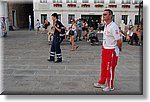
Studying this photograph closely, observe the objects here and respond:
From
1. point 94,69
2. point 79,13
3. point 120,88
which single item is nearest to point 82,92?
point 120,88

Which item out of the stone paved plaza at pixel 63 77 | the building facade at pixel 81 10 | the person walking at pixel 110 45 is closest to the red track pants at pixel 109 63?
the person walking at pixel 110 45

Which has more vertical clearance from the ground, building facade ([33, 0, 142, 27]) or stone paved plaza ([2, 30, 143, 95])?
building facade ([33, 0, 142, 27])

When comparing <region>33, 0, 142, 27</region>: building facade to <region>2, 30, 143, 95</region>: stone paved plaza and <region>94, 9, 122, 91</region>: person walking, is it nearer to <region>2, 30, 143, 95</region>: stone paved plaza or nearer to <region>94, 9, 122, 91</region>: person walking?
<region>2, 30, 143, 95</region>: stone paved plaza

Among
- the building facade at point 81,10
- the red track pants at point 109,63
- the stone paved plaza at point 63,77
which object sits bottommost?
the stone paved plaza at point 63,77

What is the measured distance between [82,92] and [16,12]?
29.5m

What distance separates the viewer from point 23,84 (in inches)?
216

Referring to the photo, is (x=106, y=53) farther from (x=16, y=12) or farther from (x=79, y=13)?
(x=16, y=12)

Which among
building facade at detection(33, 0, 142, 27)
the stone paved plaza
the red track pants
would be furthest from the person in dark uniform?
building facade at detection(33, 0, 142, 27)

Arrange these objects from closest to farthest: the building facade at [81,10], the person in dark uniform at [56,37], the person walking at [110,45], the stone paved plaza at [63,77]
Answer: the person walking at [110,45] → the stone paved plaza at [63,77] → the person in dark uniform at [56,37] → the building facade at [81,10]

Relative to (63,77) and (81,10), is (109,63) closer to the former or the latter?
(63,77)

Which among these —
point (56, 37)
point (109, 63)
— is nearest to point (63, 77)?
point (109, 63)

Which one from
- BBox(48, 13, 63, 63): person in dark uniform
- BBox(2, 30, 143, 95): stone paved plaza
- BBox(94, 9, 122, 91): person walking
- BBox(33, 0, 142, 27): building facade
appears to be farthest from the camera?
BBox(33, 0, 142, 27): building facade

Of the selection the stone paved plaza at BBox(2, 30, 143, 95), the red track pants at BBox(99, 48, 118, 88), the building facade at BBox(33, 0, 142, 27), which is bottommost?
the stone paved plaza at BBox(2, 30, 143, 95)

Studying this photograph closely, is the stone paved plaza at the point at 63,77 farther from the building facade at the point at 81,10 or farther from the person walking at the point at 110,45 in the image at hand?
the building facade at the point at 81,10
